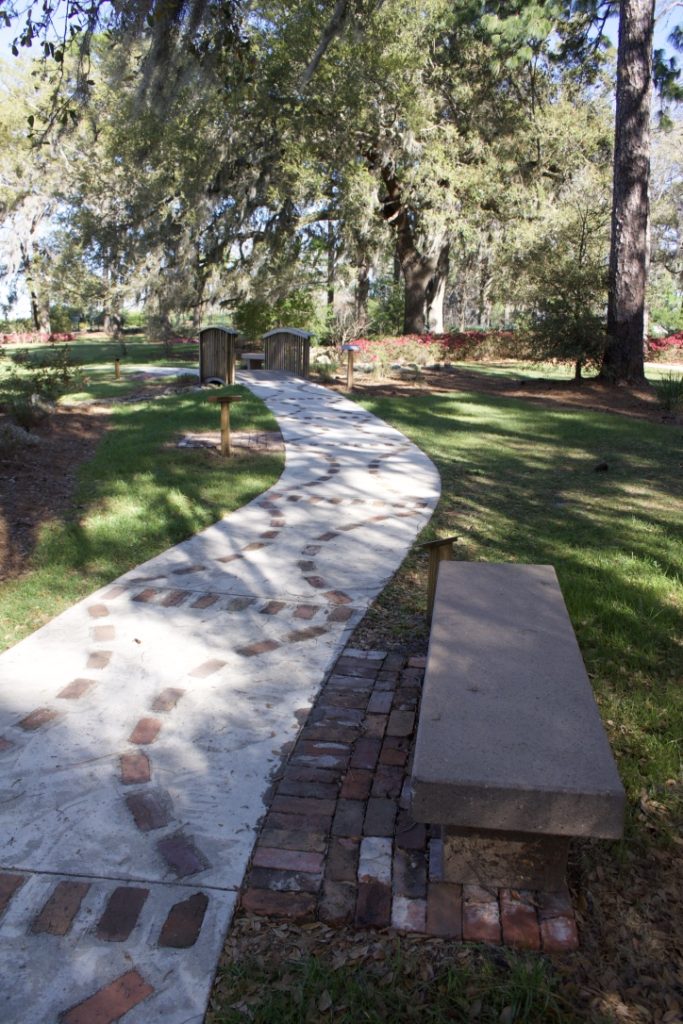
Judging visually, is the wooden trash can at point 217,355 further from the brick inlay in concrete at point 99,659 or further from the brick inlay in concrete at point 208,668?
the brick inlay in concrete at point 208,668

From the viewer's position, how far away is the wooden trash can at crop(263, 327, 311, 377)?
18891mm

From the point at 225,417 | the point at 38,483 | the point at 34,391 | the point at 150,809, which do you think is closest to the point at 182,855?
the point at 150,809

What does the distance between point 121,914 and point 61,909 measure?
0.55ft

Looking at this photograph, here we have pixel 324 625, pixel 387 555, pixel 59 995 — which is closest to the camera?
pixel 59 995

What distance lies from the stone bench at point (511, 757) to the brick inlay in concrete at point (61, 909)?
99 cm

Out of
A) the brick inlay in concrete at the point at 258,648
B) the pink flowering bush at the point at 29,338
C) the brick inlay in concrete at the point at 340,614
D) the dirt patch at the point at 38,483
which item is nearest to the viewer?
the brick inlay in concrete at the point at 258,648

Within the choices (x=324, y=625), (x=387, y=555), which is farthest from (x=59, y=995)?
(x=387, y=555)

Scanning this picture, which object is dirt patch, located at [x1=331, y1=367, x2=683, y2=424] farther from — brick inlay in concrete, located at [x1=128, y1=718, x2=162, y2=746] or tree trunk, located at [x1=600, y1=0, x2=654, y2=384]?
brick inlay in concrete, located at [x1=128, y1=718, x2=162, y2=746]

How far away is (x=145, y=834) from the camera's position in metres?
2.58

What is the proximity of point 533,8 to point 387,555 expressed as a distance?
14755mm

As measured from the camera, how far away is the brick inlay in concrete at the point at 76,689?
11.3 ft

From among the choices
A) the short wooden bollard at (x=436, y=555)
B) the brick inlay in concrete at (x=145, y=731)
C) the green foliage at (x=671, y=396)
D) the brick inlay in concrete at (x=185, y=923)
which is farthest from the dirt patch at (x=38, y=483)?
the green foliage at (x=671, y=396)

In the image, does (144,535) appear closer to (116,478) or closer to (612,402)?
(116,478)

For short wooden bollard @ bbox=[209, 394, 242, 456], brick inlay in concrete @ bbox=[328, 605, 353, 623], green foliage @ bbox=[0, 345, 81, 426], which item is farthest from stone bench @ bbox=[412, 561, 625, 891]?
green foliage @ bbox=[0, 345, 81, 426]
